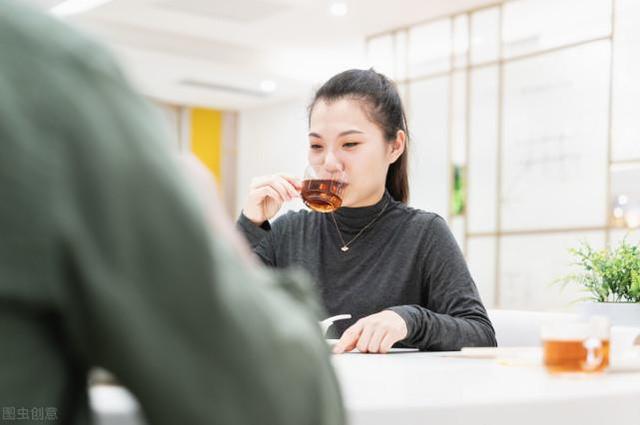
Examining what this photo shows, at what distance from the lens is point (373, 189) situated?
2490 millimetres

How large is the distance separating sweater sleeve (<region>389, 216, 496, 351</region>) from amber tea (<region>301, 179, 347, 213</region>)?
11.4 inches

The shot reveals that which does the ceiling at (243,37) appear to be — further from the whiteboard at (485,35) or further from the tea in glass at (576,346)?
the tea in glass at (576,346)

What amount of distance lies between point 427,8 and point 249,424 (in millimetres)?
8317

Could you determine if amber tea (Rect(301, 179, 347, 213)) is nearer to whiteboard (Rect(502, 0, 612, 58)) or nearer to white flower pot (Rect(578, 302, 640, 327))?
white flower pot (Rect(578, 302, 640, 327))

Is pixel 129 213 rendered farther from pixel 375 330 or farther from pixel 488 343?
pixel 488 343

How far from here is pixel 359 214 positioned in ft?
8.17

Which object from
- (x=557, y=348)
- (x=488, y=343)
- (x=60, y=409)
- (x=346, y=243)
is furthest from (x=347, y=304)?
(x=60, y=409)

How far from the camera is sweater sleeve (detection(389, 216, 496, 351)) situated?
1.89 m

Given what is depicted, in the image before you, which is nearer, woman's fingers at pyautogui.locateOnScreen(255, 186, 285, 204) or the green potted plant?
the green potted plant

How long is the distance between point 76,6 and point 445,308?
755cm

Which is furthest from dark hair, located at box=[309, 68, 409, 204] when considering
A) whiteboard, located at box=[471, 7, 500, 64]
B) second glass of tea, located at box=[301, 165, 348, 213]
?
whiteboard, located at box=[471, 7, 500, 64]

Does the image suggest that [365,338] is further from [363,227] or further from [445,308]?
[363,227]

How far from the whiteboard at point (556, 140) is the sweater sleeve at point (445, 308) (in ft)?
17.2

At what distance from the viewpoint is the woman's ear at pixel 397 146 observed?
102 inches
